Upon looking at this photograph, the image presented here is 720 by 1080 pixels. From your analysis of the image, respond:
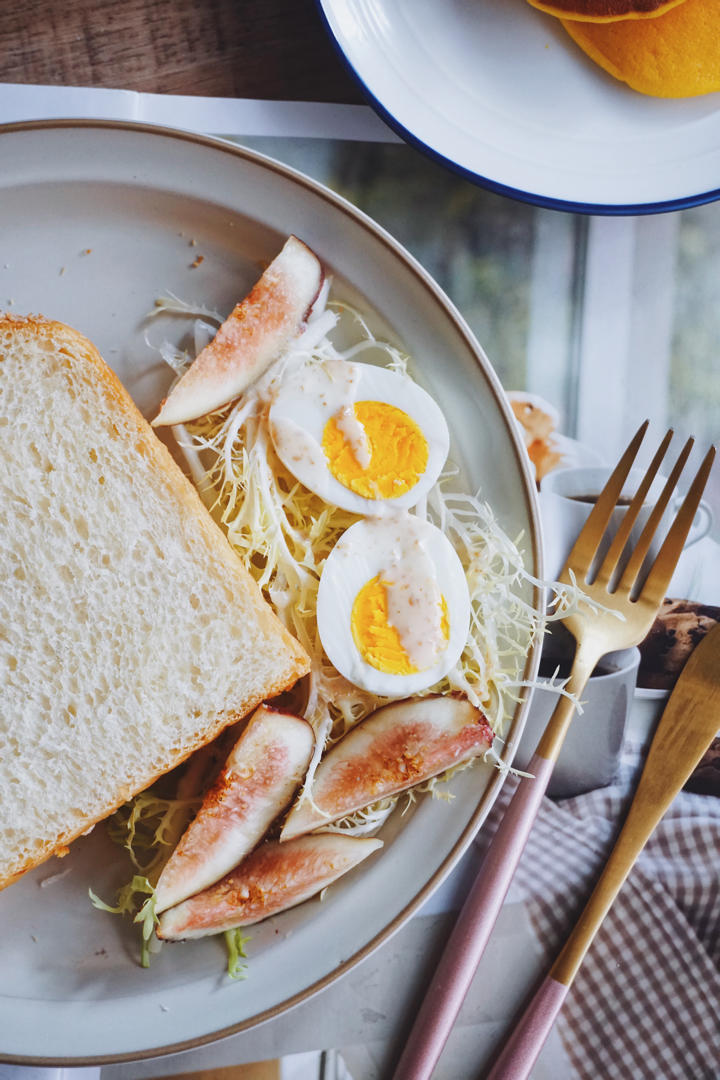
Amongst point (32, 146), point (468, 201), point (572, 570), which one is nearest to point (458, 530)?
point (572, 570)

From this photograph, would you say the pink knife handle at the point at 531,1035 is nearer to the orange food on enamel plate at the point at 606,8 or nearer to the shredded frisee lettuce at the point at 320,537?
the shredded frisee lettuce at the point at 320,537

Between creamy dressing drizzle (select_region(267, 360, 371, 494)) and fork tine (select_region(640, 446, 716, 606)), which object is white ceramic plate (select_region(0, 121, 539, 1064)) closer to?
creamy dressing drizzle (select_region(267, 360, 371, 494))

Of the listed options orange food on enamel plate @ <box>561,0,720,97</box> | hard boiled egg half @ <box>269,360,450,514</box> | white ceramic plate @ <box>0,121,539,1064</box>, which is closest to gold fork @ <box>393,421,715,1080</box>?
white ceramic plate @ <box>0,121,539,1064</box>

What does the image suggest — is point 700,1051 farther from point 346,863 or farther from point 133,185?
point 133,185

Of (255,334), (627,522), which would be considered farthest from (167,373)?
(627,522)

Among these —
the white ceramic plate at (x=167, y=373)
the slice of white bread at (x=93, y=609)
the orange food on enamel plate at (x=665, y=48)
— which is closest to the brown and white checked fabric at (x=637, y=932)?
the white ceramic plate at (x=167, y=373)
